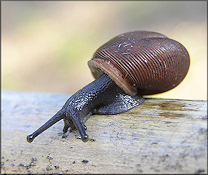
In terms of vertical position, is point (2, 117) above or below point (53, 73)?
above

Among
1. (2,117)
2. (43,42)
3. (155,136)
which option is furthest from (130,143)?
(43,42)

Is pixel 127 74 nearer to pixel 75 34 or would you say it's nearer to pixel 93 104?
pixel 93 104

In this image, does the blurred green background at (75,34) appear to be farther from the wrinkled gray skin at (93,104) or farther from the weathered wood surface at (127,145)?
the weathered wood surface at (127,145)

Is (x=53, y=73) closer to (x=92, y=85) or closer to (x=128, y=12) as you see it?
(x=128, y=12)

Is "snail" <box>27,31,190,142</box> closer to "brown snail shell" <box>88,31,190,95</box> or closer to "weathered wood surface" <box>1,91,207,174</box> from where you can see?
"brown snail shell" <box>88,31,190,95</box>

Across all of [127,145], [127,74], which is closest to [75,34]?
[127,74]

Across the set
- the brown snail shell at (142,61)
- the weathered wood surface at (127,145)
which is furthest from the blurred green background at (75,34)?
the weathered wood surface at (127,145)

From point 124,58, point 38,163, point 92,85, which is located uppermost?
point 124,58
